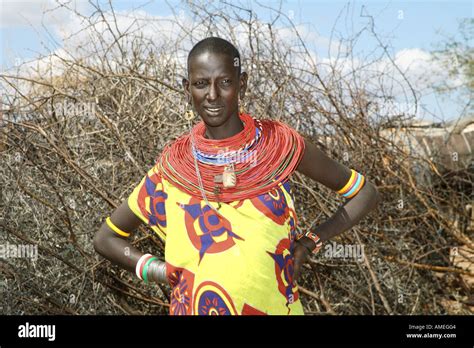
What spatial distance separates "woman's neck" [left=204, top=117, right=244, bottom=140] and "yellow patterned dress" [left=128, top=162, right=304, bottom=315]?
190 mm

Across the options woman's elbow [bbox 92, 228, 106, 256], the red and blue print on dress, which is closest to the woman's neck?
the red and blue print on dress

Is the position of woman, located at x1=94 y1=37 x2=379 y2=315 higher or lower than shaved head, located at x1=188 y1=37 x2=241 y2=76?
lower

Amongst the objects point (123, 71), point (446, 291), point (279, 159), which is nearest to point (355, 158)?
point (446, 291)

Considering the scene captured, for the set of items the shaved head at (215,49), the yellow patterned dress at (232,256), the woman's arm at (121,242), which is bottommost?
the yellow patterned dress at (232,256)

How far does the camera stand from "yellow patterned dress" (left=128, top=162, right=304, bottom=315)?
1.65 metres

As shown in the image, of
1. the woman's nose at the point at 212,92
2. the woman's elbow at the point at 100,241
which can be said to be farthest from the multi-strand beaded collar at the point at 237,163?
the woman's elbow at the point at 100,241

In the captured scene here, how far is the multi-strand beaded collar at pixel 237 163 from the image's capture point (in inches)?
69.3

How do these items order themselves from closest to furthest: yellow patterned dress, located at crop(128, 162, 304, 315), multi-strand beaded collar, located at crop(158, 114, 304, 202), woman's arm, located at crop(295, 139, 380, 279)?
yellow patterned dress, located at crop(128, 162, 304, 315)
multi-strand beaded collar, located at crop(158, 114, 304, 202)
woman's arm, located at crop(295, 139, 380, 279)

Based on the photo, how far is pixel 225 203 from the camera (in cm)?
174

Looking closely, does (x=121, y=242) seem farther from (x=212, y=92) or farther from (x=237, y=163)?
(x=212, y=92)

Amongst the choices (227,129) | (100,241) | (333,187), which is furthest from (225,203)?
(100,241)

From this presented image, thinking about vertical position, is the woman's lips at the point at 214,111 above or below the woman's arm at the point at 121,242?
above

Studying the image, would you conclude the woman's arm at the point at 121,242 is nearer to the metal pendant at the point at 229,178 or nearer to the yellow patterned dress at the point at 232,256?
the yellow patterned dress at the point at 232,256

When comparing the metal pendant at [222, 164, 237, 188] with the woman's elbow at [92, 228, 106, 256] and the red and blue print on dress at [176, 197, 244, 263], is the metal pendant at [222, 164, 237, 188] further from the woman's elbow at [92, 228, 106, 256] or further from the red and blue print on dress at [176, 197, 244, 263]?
the woman's elbow at [92, 228, 106, 256]
